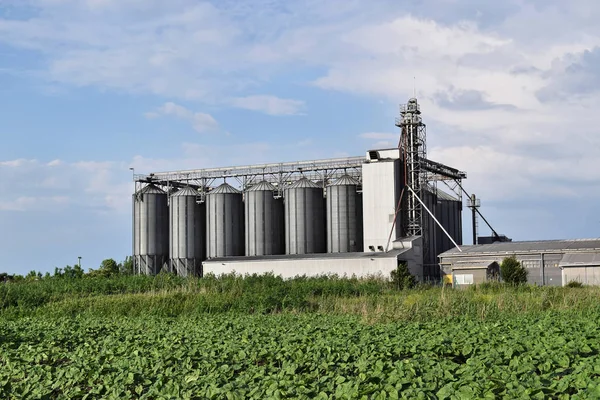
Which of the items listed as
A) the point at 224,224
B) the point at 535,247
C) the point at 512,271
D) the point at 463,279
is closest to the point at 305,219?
the point at 224,224

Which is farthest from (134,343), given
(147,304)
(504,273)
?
(504,273)

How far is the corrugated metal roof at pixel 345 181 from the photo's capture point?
55.6 m

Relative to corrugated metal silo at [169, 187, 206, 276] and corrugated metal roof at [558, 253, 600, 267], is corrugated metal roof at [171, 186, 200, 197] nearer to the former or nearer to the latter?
corrugated metal silo at [169, 187, 206, 276]

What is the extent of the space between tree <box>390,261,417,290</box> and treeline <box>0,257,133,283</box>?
22745 millimetres

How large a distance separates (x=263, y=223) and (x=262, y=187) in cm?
310

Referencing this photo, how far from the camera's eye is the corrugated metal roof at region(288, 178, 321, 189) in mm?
56906

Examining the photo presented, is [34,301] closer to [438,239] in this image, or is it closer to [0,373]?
[0,373]

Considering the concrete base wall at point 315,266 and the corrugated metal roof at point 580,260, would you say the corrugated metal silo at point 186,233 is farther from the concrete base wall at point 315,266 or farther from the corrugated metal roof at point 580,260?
the corrugated metal roof at point 580,260

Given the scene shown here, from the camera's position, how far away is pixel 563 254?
45.2 metres

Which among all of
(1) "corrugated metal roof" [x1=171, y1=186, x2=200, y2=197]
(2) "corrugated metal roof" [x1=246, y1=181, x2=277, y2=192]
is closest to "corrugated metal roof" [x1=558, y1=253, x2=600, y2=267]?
(2) "corrugated metal roof" [x1=246, y1=181, x2=277, y2=192]

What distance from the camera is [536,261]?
4634 cm

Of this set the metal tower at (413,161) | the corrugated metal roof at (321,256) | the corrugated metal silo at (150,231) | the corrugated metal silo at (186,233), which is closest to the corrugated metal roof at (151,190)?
the corrugated metal silo at (150,231)

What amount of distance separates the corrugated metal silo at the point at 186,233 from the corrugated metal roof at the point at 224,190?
7.32 feet

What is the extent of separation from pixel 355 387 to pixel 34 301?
1065 inches
